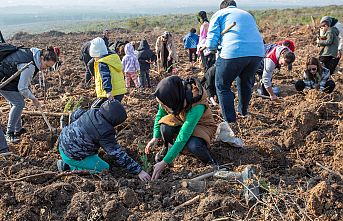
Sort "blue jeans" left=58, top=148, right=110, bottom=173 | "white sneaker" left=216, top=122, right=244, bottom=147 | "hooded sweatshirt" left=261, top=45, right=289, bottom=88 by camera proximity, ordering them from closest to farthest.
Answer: "blue jeans" left=58, top=148, right=110, bottom=173 → "white sneaker" left=216, top=122, right=244, bottom=147 → "hooded sweatshirt" left=261, top=45, right=289, bottom=88

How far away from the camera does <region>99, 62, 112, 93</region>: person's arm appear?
498cm

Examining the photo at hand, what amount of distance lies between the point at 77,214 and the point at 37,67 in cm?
230

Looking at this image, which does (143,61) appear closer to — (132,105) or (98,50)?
(132,105)

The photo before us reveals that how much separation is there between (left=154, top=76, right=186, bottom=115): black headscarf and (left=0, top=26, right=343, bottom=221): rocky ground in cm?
67

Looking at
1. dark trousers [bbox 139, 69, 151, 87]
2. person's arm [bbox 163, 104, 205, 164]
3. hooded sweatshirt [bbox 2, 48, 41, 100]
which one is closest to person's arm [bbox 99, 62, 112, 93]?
hooded sweatshirt [bbox 2, 48, 41, 100]

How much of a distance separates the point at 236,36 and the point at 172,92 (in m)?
1.47

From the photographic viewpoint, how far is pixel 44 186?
3305 millimetres

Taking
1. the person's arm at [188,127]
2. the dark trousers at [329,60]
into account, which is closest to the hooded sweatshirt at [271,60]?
the dark trousers at [329,60]

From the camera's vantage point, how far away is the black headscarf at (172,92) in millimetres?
3242

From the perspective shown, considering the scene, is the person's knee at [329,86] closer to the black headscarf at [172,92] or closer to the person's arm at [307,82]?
the person's arm at [307,82]

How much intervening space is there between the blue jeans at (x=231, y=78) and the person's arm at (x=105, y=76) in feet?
4.72

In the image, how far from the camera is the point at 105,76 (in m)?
4.98

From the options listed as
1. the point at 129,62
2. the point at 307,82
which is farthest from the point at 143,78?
the point at 307,82

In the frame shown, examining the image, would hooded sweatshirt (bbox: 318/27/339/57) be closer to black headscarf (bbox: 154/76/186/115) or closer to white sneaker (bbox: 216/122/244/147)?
white sneaker (bbox: 216/122/244/147)
